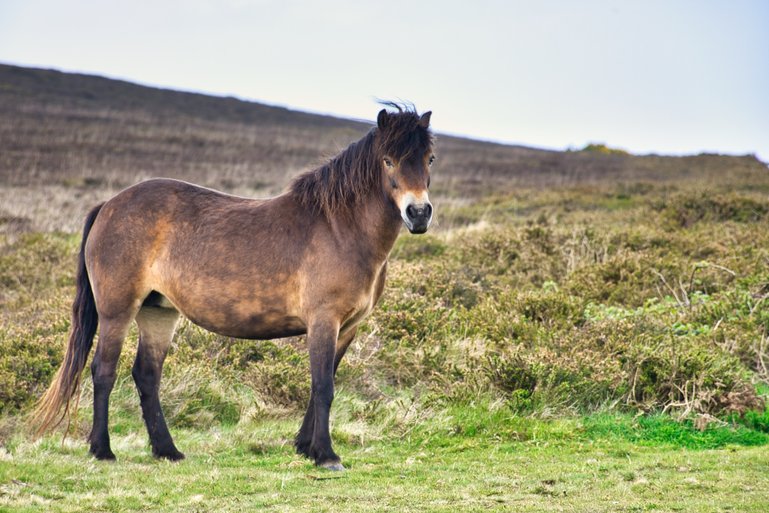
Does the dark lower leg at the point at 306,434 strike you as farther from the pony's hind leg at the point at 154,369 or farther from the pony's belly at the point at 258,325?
the pony's hind leg at the point at 154,369

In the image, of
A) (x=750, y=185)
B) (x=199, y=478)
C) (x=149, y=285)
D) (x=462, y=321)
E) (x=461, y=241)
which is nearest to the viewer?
(x=199, y=478)

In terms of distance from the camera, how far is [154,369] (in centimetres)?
705

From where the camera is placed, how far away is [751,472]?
19.5 ft

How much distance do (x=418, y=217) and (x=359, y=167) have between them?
0.97 meters

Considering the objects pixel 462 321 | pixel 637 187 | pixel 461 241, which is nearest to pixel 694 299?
pixel 462 321

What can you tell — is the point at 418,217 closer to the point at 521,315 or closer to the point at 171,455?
the point at 171,455

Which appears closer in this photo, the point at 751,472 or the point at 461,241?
the point at 751,472

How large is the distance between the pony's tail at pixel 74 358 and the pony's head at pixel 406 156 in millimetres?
2771

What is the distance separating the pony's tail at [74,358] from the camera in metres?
6.85

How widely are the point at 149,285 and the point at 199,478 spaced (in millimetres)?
1747

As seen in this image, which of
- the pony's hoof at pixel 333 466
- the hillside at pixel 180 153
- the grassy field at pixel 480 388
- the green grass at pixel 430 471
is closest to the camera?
the green grass at pixel 430 471

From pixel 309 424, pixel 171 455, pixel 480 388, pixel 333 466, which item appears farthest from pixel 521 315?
pixel 171 455

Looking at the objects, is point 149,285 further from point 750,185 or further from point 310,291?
point 750,185

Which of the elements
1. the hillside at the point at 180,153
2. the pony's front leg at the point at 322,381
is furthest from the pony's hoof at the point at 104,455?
the hillside at the point at 180,153
